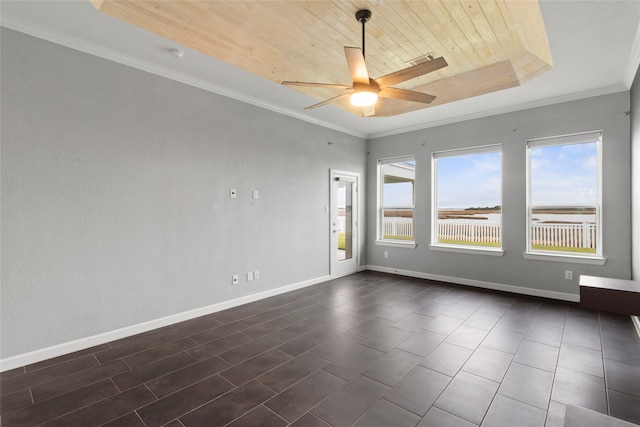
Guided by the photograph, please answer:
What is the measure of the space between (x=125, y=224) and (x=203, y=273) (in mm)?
1071

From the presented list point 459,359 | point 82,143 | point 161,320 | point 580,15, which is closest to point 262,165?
point 82,143

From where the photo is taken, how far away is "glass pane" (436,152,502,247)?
5.06 meters

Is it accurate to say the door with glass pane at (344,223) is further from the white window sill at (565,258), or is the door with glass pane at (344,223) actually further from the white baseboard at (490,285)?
the white window sill at (565,258)

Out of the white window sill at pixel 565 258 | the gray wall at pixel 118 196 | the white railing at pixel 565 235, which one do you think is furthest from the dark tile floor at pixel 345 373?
the white railing at pixel 565 235

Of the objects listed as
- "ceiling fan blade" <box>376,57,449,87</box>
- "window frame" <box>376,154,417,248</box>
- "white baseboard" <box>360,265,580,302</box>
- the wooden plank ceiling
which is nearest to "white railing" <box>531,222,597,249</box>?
"white baseboard" <box>360,265,580,302</box>

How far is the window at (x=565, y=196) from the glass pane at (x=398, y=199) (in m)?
1.97

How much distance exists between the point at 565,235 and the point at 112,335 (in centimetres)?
598

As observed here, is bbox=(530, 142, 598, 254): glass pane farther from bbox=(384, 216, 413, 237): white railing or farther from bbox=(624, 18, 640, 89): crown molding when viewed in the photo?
bbox=(384, 216, 413, 237): white railing

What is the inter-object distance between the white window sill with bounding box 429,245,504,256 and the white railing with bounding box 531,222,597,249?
520 mm

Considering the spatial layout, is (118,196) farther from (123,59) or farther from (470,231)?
(470,231)

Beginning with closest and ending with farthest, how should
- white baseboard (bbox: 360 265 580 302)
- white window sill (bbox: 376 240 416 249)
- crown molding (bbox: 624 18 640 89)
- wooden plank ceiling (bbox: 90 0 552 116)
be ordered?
wooden plank ceiling (bbox: 90 0 552 116) → crown molding (bbox: 624 18 640 89) → white baseboard (bbox: 360 265 580 302) → white window sill (bbox: 376 240 416 249)

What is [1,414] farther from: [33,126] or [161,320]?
[33,126]

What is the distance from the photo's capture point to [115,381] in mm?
2350

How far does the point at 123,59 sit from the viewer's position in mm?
3109
